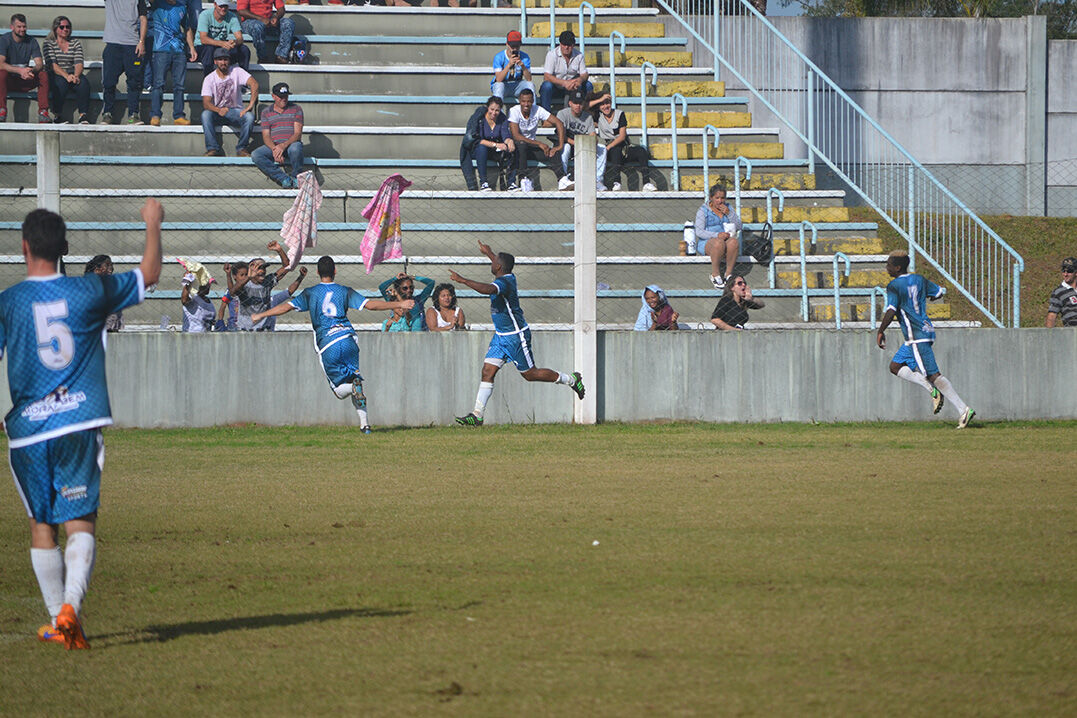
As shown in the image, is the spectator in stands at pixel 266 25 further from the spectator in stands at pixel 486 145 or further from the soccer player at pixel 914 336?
the soccer player at pixel 914 336

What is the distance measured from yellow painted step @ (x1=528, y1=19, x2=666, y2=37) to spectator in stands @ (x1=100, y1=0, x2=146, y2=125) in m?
7.23

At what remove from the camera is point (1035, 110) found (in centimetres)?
2947

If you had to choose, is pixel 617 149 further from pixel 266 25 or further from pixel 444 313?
pixel 266 25

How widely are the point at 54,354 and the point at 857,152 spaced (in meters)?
21.2

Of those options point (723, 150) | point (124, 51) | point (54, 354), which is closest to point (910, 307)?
point (723, 150)

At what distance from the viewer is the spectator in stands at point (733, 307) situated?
58.6 ft

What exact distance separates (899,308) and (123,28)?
1317 cm

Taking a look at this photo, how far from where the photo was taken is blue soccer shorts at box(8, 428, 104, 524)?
5.84 metres

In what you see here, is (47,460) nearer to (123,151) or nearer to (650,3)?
(123,151)

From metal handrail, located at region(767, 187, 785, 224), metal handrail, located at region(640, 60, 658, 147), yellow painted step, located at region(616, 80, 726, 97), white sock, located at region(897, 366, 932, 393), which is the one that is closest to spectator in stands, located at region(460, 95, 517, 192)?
metal handrail, located at region(640, 60, 658, 147)

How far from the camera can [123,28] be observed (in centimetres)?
2158

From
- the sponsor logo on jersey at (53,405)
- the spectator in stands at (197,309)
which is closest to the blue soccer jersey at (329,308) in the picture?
the spectator in stands at (197,309)

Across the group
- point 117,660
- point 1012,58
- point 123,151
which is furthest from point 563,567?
point 1012,58

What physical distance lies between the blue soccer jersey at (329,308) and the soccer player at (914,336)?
20.3ft
